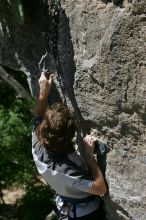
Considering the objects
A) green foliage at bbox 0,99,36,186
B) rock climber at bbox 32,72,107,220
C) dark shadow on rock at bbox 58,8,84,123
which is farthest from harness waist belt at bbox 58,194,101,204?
green foliage at bbox 0,99,36,186

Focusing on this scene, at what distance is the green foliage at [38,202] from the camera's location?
6535 mm

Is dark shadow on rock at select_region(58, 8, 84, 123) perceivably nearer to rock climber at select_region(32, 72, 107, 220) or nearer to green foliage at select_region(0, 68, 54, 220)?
rock climber at select_region(32, 72, 107, 220)

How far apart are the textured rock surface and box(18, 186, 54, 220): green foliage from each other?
3.00 m

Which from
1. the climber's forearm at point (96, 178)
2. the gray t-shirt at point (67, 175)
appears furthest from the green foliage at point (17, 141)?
the climber's forearm at point (96, 178)

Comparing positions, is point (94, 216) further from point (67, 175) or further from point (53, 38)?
point (53, 38)

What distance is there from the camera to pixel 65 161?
130 inches

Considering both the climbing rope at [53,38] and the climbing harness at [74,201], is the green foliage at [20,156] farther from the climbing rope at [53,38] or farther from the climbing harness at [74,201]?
the climbing harness at [74,201]

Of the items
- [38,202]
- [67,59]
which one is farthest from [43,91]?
[38,202]

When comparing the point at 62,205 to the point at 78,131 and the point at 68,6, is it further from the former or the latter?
the point at 68,6

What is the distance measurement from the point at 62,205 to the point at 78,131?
48 centimetres

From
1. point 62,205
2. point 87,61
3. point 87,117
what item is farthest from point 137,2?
point 62,205

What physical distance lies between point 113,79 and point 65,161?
1.95ft

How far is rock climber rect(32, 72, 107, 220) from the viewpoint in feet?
10.6

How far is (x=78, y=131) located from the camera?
3.64m
